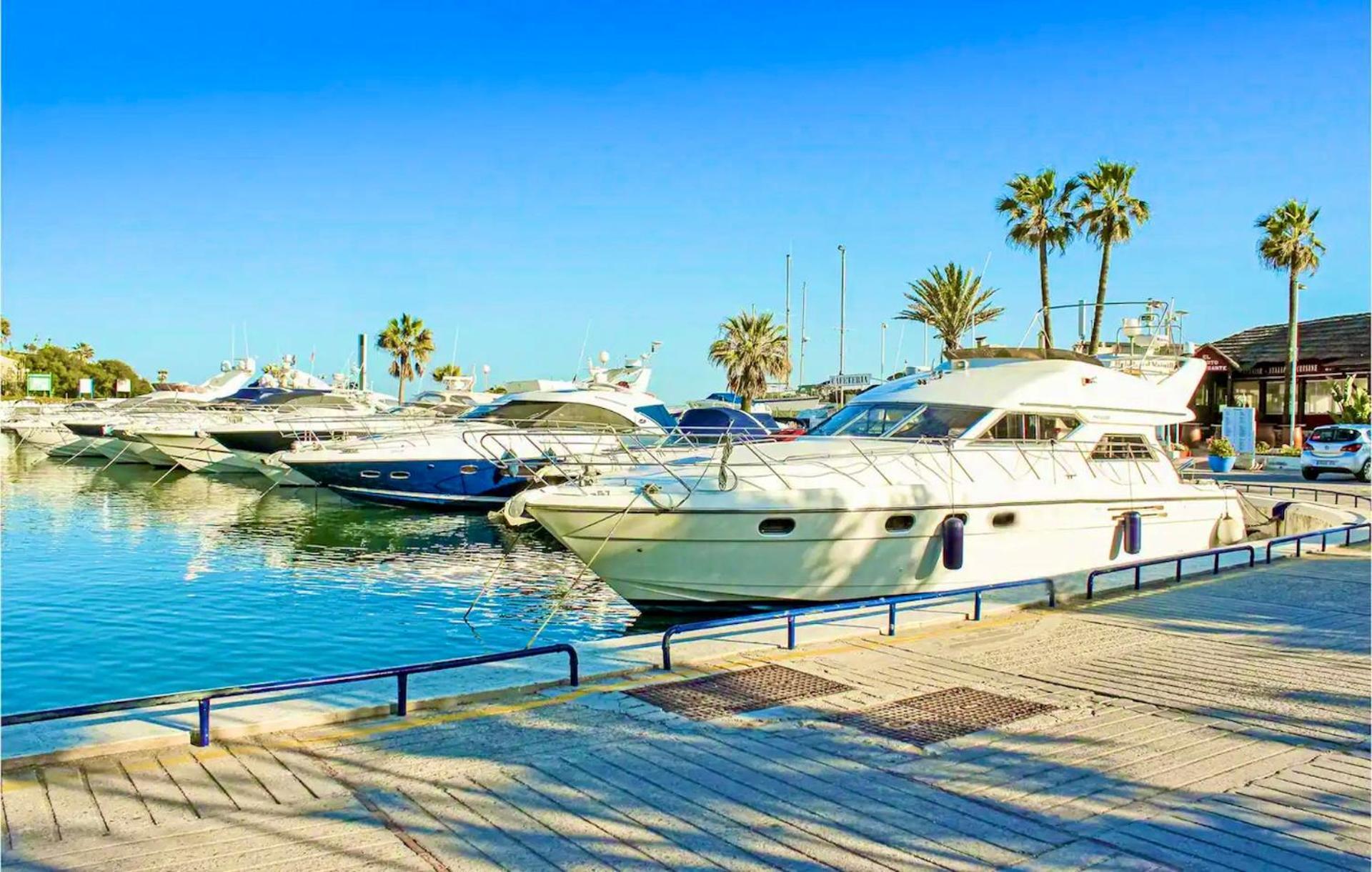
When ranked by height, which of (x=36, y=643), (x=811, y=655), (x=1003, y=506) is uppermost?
(x=1003, y=506)

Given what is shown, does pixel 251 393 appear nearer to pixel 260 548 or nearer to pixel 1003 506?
pixel 260 548

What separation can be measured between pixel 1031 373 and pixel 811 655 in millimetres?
8540

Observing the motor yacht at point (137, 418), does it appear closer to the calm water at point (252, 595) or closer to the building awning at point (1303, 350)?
the calm water at point (252, 595)

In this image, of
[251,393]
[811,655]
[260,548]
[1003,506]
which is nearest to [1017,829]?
[811,655]

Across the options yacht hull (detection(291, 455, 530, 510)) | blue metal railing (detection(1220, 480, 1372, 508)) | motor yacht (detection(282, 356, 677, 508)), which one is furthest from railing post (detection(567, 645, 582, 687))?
yacht hull (detection(291, 455, 530, 510))

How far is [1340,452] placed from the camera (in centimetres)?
3034

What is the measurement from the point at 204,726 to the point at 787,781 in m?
3.36

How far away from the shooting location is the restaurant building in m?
44.5

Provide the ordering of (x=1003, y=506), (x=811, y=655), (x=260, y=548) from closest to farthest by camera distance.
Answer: (x=811, y=655)
(x=1003, y=506)
(x=260, y=548)

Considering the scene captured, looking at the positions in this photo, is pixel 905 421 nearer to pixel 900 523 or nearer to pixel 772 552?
pixel 900 523

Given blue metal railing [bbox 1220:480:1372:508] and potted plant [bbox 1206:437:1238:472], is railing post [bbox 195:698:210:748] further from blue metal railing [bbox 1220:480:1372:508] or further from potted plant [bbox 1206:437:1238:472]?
potted plant [bbox 1206:437:1238:472]

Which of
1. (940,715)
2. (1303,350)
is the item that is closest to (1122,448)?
(940,715)

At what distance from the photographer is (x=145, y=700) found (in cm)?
614

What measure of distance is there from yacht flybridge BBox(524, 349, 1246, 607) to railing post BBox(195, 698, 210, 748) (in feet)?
22.2
